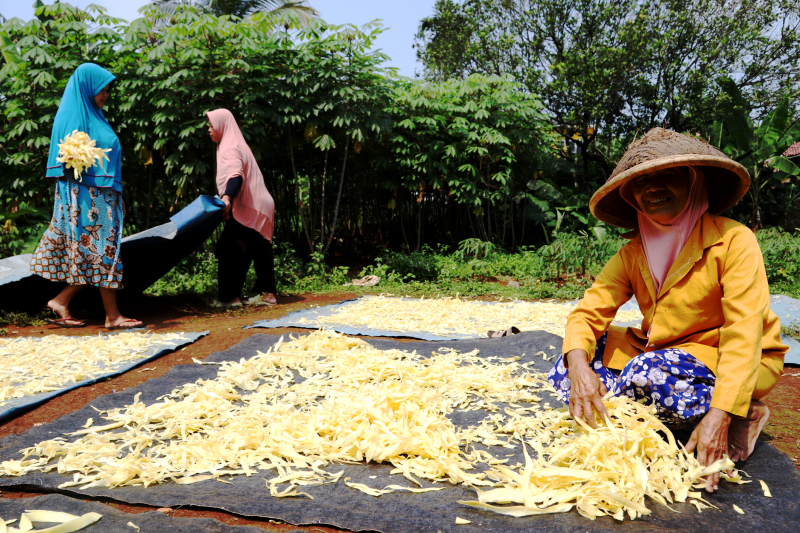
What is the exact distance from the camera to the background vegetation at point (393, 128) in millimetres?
5871

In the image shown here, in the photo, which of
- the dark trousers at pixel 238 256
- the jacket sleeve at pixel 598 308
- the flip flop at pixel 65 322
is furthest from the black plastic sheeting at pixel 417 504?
the dark trousers at pixel 238 256

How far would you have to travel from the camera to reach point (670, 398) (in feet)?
5.27

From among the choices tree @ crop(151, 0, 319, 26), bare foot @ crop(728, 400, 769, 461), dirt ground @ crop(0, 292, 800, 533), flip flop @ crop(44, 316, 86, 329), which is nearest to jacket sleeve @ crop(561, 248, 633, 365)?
bare foot @ crop(728, 400, 769, 461)

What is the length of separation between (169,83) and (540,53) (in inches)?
429

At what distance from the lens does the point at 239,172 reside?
16.3 ft

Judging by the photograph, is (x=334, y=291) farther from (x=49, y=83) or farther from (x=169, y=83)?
(x=49, y=83)

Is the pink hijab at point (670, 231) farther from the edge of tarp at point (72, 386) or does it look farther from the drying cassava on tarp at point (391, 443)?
the edge of tarp at point (72, 386)

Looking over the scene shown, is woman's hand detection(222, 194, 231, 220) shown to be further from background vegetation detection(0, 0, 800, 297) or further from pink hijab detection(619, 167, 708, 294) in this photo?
pink hijab detection(619, 167, 708, 294)

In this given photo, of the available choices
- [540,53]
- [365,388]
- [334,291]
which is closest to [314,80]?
[334,291]

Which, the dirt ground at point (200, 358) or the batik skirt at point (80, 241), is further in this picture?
the batik skirt at point (80, 241)

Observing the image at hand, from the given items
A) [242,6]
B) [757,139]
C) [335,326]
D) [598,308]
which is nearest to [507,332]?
[335,326]

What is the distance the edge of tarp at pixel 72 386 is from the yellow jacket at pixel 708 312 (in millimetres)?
2330

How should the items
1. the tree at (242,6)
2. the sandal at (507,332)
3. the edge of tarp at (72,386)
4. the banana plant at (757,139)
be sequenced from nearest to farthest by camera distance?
the edge of tarp at (72,386), the sandal at (507,332), the banana plant at (757,139), the tree at (242,6)

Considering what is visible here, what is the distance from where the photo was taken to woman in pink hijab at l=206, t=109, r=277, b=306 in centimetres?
498
